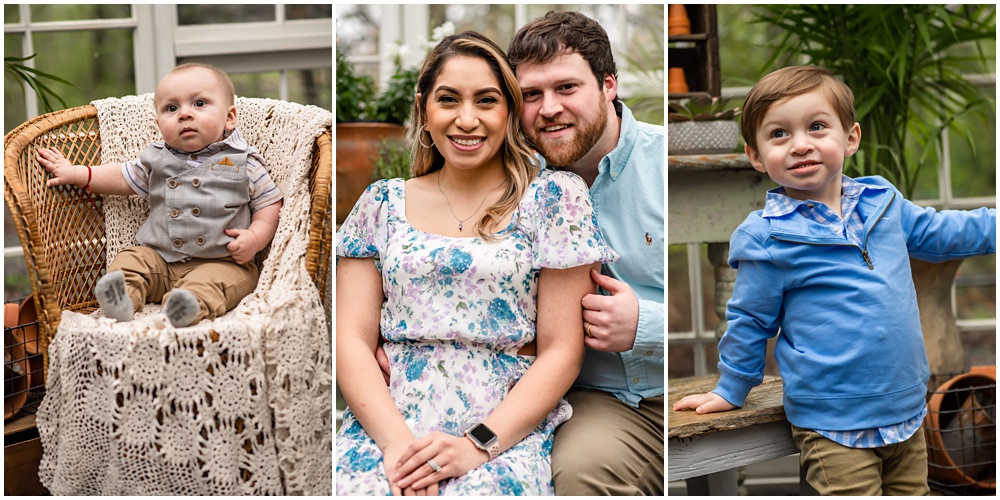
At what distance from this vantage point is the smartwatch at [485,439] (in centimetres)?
182

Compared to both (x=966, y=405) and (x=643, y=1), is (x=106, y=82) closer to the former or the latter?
(x=643, y=1)

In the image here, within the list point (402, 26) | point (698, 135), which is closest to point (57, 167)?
point (402, 26)

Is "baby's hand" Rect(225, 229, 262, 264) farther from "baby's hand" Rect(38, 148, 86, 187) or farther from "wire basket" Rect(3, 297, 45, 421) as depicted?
"wire basket" Rect(3, 297, 45, 421)

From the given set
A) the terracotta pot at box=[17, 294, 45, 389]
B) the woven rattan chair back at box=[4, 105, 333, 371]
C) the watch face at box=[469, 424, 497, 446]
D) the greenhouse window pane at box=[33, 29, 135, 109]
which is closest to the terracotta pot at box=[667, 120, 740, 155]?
the woven rattan chair back at box=[4, 105, 333, 371]

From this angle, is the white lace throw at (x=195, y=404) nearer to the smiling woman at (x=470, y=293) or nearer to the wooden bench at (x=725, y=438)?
the smiling woman at (x=470, y=293)

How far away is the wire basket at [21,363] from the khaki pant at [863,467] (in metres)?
2.14

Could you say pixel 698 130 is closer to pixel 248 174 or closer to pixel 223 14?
pixel 248 174

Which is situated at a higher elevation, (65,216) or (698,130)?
(698,130)

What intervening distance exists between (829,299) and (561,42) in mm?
900

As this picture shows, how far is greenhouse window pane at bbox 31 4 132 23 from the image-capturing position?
3604 mm

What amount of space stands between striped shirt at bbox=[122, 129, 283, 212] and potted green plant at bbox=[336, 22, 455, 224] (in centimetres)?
39

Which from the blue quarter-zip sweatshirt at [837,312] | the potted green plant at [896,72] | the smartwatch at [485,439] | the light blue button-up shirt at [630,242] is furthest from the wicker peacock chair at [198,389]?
the potted green plant at [896,72]

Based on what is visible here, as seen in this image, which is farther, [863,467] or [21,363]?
[21,363]

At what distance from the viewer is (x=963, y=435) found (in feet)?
9.39
